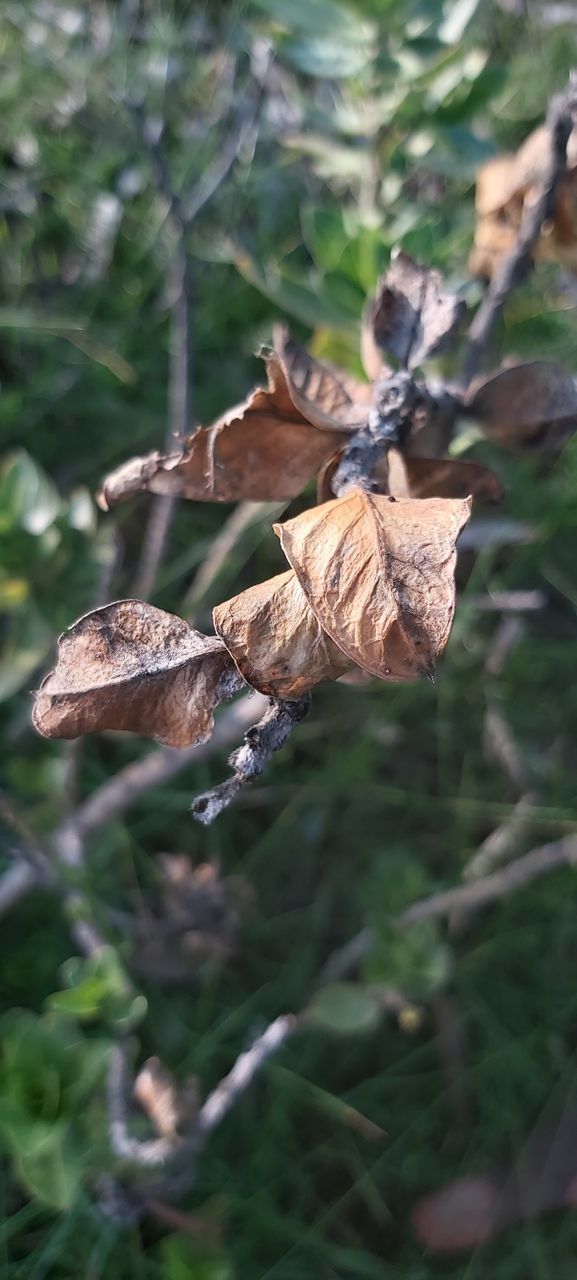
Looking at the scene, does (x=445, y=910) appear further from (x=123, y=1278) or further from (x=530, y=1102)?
(x=123, y=1278)

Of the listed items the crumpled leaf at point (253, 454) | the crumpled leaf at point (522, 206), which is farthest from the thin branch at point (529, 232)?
the crumpled leaf at point (253, 454)

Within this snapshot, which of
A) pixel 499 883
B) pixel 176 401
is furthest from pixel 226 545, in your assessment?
pixel 499 883

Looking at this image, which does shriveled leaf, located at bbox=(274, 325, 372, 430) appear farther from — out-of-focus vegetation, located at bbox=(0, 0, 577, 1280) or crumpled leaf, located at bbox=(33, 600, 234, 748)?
out-of-focus vegetation, located at bbox=(0, 0, 577, 1280)

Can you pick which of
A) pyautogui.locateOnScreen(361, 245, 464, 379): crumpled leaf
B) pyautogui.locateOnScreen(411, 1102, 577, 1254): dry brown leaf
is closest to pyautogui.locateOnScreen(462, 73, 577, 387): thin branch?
pyautogui.locateOnScreen(361, 245, 464, 379): crumpled leaf

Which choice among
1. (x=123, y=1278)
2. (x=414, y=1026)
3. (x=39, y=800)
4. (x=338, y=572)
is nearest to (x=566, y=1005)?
(x=414, y=1026)

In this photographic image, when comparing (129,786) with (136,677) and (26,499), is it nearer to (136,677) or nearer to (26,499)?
(26,499)
